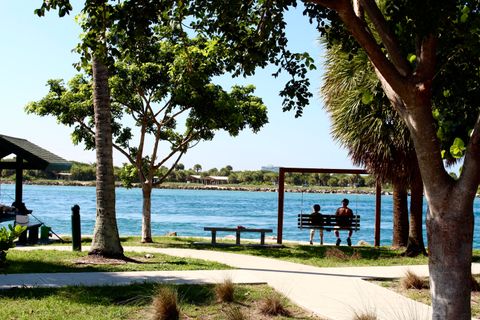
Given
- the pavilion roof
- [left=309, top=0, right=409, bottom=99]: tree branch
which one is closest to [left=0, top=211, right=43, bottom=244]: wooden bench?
the pavilion roof

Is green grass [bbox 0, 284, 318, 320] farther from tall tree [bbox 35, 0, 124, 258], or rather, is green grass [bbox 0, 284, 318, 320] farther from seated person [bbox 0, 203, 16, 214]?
seated person [bbox 0, 203, 16, 214]

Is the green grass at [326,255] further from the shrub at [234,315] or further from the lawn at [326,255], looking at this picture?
the shrub at [234,315]

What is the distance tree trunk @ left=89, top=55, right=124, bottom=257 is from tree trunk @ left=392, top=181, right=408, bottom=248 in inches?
318

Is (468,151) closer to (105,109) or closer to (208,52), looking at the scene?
(105,109)

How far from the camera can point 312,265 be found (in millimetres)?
12516

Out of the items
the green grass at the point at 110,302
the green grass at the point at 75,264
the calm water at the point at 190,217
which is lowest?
the calm water at the point at 190,217

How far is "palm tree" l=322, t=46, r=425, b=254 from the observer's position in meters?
14.9

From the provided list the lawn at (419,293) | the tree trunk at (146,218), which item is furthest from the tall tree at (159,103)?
the lawn at (419,293)

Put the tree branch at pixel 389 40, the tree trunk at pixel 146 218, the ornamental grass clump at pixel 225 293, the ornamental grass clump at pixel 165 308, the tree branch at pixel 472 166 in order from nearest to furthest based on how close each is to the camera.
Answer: the tree branch at pixel 472 166
the tree branch at pixel 389 40
the ornamental grass clump at pixel 165 308
the ornamental grass clump at pixel 225 293
the tree trunk at pixel 146 218

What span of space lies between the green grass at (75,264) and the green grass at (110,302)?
2141mm

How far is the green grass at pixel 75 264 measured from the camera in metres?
10.8

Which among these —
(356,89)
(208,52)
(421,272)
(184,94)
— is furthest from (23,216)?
(421,272)

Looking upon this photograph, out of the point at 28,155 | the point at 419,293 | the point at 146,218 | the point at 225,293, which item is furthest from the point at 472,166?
the point at 28,155

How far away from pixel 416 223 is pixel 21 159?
1156 centimetres
